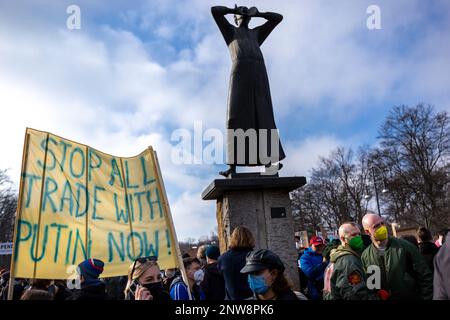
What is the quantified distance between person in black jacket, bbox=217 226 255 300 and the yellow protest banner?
23.3 inches

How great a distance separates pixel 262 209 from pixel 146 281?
8.68 ft

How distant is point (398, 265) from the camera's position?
3230 mm

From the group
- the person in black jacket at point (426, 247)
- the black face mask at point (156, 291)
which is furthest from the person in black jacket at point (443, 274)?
the person in black jacket at point (426, 247)

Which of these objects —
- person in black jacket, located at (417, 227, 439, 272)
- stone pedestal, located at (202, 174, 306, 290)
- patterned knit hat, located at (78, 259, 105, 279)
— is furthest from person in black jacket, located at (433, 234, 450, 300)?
stone pedestal, located at (202, 174, 306, 290)

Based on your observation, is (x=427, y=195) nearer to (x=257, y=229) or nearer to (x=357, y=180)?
(x=357, y=180)

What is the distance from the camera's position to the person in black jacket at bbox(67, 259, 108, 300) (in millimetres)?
2750

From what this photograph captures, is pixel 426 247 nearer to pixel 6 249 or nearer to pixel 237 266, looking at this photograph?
pixel 237 266

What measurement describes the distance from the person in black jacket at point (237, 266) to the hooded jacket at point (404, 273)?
115 cm

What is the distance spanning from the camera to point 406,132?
28406mm

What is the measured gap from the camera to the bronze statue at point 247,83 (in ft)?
19.5
